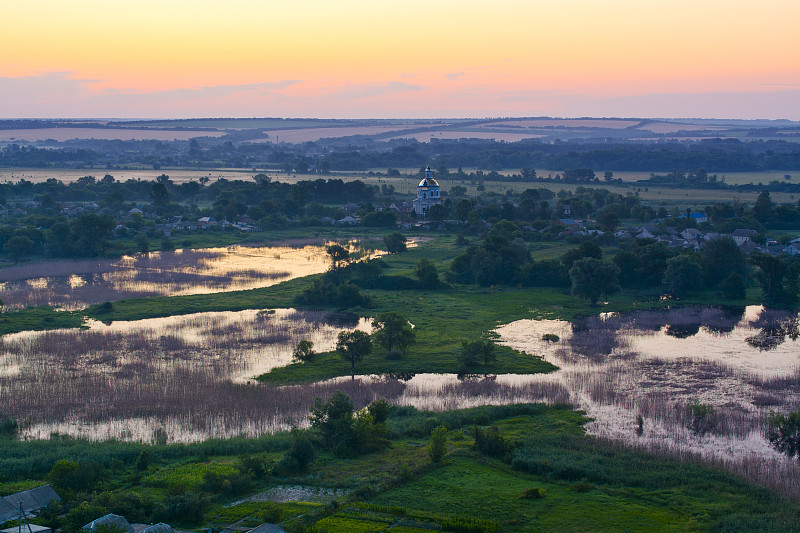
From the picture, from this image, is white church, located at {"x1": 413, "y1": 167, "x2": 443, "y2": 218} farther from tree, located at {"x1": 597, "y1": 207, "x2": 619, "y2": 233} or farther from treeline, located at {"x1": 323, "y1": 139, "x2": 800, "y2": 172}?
treeline, located at {"x1": 323, "y1": 139, "x2": 800, "y2": 172}

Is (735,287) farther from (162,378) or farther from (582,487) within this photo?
(162,378)

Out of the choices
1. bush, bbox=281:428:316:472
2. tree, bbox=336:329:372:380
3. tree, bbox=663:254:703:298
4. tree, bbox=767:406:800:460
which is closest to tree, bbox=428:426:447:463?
bush, bbox=281:428:316:472

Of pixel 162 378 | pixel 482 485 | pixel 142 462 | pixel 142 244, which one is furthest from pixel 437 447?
pixel 142 244

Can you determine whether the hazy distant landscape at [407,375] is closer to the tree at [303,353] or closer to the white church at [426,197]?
the tree at [303,353]

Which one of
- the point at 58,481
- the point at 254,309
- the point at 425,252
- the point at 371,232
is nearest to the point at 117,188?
the point at 371,232

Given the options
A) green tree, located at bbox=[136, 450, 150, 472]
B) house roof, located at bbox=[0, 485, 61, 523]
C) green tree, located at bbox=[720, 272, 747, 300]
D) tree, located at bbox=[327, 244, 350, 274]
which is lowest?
green tree, located at bbox=[136, 450, 150, 472]

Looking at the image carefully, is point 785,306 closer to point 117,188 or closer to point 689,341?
point 689,341
